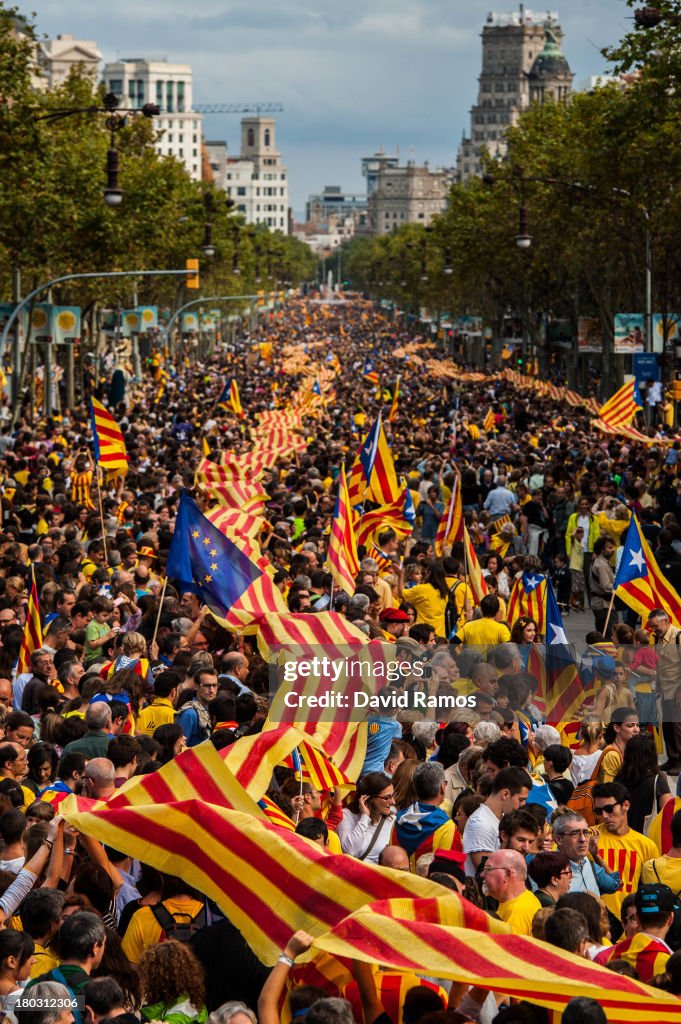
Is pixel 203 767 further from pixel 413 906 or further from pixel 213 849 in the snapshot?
pixel 413 906

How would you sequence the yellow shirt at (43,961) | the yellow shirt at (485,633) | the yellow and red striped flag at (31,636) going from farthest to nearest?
the yellow shirt at (485,633) < the yellow and red striped flag at (31,636) < the yellow shirt at (43,961)

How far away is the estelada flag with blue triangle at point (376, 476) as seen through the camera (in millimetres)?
22562

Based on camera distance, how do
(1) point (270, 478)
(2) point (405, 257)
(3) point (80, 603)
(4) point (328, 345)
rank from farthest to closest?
(2) point (405, 257) < (4) point (328, 345) < (1) point (270, 478) < (3) point (80, 603)

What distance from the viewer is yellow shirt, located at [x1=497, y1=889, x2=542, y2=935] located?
25.0 feet

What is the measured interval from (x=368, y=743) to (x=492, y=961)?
5135 millimetres

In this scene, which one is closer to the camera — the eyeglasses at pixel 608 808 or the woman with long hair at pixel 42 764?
the eyeglasses at pixel 608 808

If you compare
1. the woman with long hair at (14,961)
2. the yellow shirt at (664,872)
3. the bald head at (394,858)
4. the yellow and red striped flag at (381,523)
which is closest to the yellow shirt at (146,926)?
the woman with long hair at (14,961)

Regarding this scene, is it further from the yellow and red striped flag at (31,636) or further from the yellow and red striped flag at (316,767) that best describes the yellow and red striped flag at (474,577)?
the yellow and red striped flag at (316,767)

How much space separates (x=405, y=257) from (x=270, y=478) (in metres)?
103

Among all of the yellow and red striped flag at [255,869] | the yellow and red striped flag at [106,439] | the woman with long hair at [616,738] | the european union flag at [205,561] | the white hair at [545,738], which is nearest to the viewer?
the yellow and red striped flag at [255,869]

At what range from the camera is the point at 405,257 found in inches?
5084

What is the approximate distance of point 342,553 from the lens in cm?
1780

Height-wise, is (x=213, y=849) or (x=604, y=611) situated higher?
(x=213, y=849)

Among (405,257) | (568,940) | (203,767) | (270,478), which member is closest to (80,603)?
(203,767)
